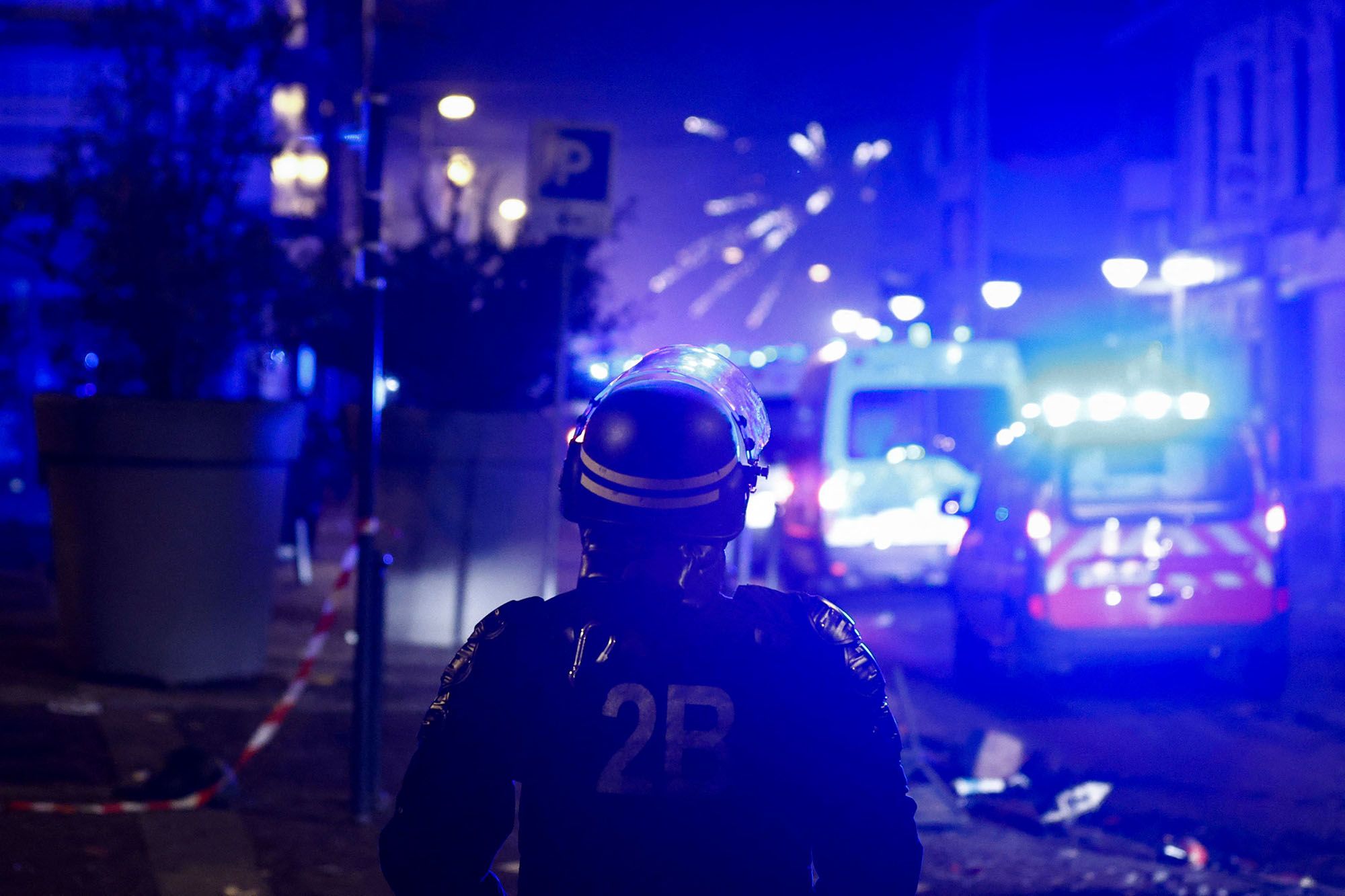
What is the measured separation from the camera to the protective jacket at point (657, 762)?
2004 mm

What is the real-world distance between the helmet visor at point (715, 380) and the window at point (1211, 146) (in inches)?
977

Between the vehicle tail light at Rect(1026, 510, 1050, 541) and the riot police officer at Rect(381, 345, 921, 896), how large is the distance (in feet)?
22.7

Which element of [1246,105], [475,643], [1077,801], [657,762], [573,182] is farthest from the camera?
[1246,105]

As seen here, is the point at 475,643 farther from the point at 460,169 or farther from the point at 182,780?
the point at 460,169

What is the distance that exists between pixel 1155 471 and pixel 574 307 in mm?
6877

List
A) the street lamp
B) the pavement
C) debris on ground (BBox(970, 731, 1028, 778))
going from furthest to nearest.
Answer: the street lamp → debris on ground (BBox(970, 731, 1028, 778)) → the pavement

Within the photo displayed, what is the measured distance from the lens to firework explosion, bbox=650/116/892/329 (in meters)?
45.6

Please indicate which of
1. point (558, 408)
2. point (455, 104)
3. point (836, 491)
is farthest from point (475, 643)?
point (836, 491)

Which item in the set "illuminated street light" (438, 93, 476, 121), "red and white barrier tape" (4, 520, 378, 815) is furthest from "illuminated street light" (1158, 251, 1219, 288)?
"red and white barrier tape" (4, 520, 378, 815)

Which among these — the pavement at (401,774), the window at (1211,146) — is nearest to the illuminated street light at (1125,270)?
the window at (1211,146)

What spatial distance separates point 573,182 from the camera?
26.6ft

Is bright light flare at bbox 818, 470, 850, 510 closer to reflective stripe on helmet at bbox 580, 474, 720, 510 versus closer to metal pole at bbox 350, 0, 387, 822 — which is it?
metal pole at bbox 350, 0, 387, 822

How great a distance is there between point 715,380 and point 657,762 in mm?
602

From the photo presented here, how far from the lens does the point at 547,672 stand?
2.05 metres
